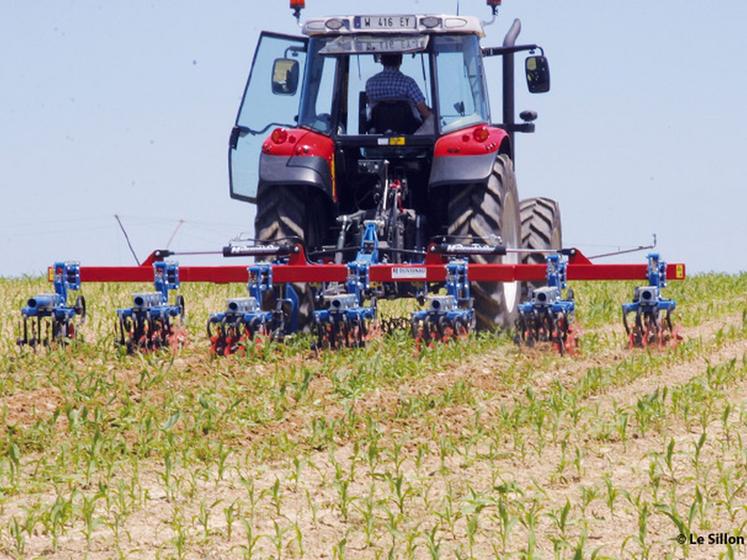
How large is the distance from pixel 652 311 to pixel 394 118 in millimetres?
2408

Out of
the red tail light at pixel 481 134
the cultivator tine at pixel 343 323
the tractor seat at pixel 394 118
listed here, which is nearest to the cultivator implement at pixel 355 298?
the cultivator tine at pixel 343 323

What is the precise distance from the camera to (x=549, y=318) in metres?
9.29

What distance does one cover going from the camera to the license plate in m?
10.1

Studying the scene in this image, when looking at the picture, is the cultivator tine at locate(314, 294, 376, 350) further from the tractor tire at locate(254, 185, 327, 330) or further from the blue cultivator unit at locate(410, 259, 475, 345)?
the tractor tire at locate(254, 185, 327, 330)

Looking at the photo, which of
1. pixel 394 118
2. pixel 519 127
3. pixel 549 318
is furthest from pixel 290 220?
pixel 519 127

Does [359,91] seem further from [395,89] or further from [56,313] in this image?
[56,313]

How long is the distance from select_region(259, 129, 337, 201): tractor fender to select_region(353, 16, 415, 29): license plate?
91 centimetres

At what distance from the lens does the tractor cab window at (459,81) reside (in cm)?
1022

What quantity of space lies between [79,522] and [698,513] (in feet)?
7.35

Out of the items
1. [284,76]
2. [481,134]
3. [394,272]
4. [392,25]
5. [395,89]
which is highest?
[392,25]

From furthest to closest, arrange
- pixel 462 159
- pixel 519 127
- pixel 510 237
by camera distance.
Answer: pixel 519 127 < pixel 510 237 < pixel 462 159

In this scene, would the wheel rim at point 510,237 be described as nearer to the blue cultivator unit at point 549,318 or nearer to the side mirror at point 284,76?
the blue cultivator unit at point 549,318

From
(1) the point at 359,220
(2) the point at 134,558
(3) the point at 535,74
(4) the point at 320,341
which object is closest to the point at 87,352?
(4) the point at 320,341

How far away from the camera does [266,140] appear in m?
10.3
